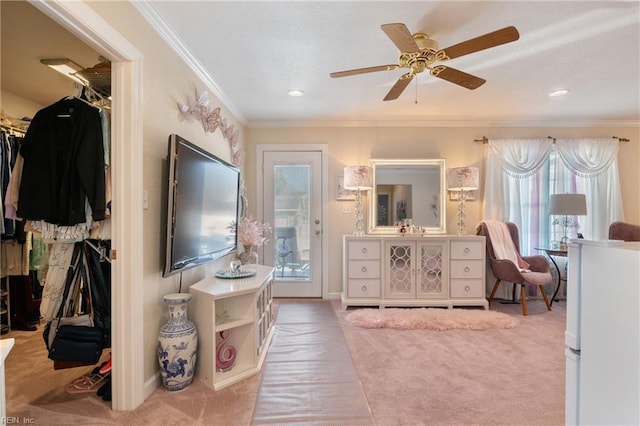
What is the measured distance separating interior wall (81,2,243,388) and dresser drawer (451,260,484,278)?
2844 millimetres

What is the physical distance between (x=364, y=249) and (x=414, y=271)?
625mm

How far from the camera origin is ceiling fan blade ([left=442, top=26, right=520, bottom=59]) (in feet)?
5.10

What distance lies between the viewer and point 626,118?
3896 mm

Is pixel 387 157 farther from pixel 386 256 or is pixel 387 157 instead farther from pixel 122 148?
pixel 122 148

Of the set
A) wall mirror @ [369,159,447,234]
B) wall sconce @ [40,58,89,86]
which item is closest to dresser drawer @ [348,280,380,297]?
wall mirror @ [369,159,447,234]

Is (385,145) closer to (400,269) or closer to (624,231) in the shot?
(400,269)

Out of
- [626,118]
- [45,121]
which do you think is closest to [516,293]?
[626,118]

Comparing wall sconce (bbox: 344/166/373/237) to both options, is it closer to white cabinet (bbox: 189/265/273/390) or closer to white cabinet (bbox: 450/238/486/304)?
white cabinet (bbox: 450/238/486/304)

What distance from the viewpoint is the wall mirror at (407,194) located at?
4.00 meters

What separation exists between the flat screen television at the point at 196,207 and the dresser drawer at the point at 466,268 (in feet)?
8.06

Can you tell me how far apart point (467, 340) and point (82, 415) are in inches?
108

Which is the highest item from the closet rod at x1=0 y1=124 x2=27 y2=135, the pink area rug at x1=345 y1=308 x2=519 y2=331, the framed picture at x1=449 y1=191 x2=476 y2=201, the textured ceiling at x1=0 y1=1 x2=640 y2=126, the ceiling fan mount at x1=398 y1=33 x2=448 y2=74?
the textured ceiling at x1=0 y1=1 x2=640 y2=126

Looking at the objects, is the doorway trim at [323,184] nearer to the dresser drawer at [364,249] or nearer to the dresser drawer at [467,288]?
the dresser drawer at [364,249]

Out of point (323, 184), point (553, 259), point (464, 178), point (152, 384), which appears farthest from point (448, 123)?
point (152, 384)
